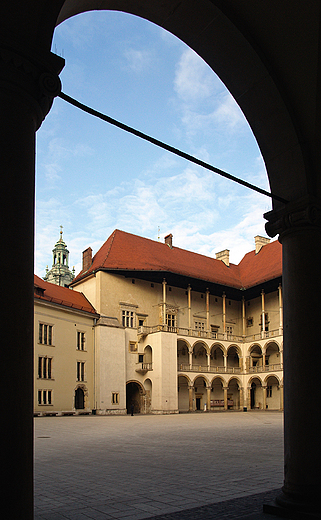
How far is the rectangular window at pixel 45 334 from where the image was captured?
34.6 meters

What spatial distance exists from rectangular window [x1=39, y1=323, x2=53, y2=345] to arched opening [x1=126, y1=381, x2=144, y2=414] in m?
10.3

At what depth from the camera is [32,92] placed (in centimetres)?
352

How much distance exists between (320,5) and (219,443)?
39.6 feet

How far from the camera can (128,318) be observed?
43656mm

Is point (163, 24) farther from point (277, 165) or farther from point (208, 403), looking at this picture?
point (208, 403)

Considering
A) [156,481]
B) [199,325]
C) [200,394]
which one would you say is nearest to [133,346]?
[199,325]

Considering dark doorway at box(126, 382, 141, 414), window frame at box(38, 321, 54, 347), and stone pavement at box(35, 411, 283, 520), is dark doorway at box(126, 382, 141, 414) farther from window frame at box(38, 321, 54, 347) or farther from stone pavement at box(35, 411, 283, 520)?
stone pavement at box(35, 411, 283, 520)

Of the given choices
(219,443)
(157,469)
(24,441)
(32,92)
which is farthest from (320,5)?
(219,443)

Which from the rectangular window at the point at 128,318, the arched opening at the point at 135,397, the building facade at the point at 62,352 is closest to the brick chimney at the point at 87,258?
the building facade at the point at 62,352

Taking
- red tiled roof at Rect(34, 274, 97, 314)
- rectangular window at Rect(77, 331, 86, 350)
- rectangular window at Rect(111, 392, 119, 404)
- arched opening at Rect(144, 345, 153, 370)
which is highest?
red tiled roof at Rect(34, 274, 97, 314)

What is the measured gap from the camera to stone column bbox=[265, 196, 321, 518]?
5.04 meters

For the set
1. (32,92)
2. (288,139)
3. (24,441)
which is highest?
(288,139)

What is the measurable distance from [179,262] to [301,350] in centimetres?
4648

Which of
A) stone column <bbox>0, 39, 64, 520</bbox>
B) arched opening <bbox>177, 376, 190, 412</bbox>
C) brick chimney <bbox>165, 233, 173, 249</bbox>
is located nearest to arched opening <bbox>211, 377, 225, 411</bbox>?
arched opening <bbox>177, 376, 190, 412</bbox>
